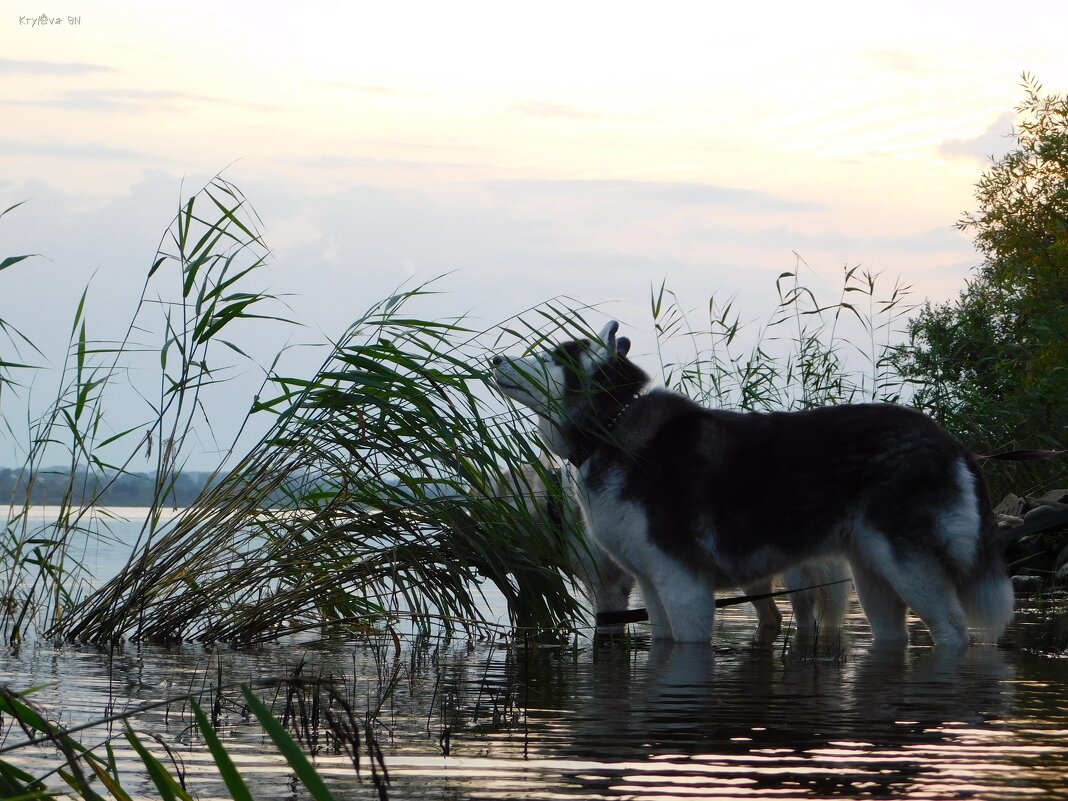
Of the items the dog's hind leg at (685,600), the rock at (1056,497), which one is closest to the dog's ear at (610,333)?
the dog's hind leg at (685,600)

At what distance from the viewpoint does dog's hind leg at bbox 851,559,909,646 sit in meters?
7.24

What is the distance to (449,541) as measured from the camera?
6645mm

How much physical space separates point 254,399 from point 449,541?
1.27m

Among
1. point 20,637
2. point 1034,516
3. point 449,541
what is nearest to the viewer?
point 449,541

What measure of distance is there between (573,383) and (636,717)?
310 cm

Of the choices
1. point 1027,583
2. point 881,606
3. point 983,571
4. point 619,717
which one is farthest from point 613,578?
point 1027,583

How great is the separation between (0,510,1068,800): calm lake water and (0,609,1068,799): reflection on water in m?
0.01

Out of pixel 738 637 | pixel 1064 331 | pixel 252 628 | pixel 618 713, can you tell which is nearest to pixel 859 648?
pixel 738 637

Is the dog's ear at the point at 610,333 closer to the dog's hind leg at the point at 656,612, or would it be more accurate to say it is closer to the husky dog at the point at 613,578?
the husky dog at the point at 613,578

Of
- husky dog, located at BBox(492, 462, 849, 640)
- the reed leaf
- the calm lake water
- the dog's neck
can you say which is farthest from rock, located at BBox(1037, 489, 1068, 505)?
the reed leaf

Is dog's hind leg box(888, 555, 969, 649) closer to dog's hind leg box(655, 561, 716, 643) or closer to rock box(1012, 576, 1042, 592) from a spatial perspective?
dog's hind leg box(655, 561, 716, 643)

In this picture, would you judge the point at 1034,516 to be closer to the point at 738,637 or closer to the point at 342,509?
the point at 738,637

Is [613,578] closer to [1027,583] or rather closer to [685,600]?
[685,600]

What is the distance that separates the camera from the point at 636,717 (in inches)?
176
